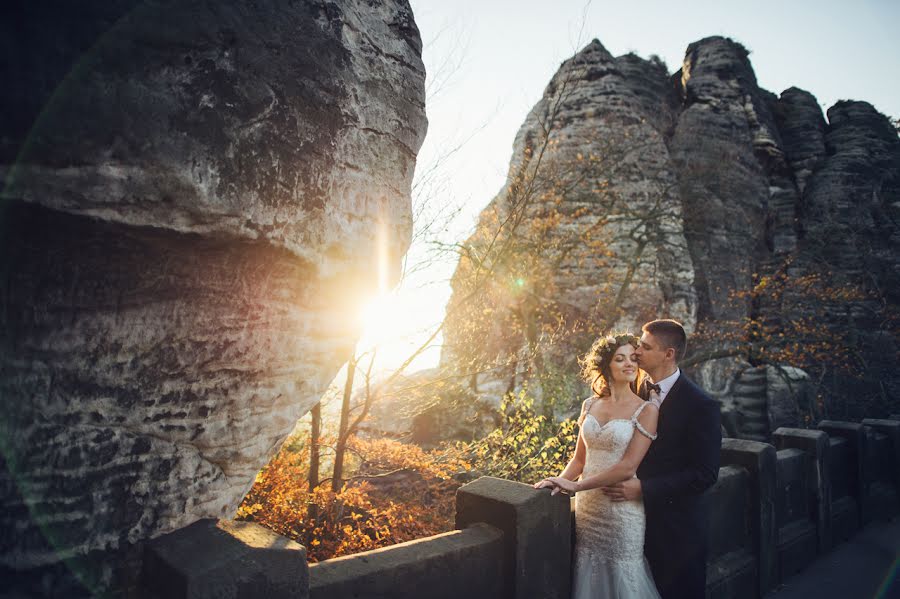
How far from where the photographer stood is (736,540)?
4.77 metres

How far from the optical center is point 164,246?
2.12 meters

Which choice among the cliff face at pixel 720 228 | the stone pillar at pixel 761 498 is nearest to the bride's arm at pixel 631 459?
the stone pillar at pixel 761 498

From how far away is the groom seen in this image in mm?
2756

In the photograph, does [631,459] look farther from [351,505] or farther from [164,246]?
[351,505]

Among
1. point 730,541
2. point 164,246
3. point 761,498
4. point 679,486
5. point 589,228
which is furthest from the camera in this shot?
point 589,228

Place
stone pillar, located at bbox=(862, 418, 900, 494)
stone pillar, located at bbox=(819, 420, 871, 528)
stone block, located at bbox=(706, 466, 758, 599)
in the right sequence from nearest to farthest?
stone block, located at bbox=(706, 466, 758, 599) → stone pillar, located at bbox=(819, 420, 871, 528) → stone pillar, located at bbox=(862, 418, 900, 494)

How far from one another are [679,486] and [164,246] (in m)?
2.71

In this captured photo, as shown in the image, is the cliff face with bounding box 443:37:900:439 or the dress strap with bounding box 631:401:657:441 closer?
the dress strap with bounding box 631:401:657:441

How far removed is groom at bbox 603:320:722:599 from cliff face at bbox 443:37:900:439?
5945mm

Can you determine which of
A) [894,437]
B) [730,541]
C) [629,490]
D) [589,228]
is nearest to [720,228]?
[589,228]

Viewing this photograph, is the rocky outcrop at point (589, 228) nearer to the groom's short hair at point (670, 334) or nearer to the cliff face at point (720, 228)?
the cliff face at point (720, 228)

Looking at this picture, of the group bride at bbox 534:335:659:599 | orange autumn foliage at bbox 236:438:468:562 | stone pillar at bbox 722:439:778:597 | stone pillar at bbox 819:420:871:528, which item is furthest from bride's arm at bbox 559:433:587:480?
stone pillar at bbox 819:420:871:528

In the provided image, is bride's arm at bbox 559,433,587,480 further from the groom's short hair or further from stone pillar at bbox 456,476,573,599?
the groom's short hair

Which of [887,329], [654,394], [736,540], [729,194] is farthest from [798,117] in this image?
[654,394]
